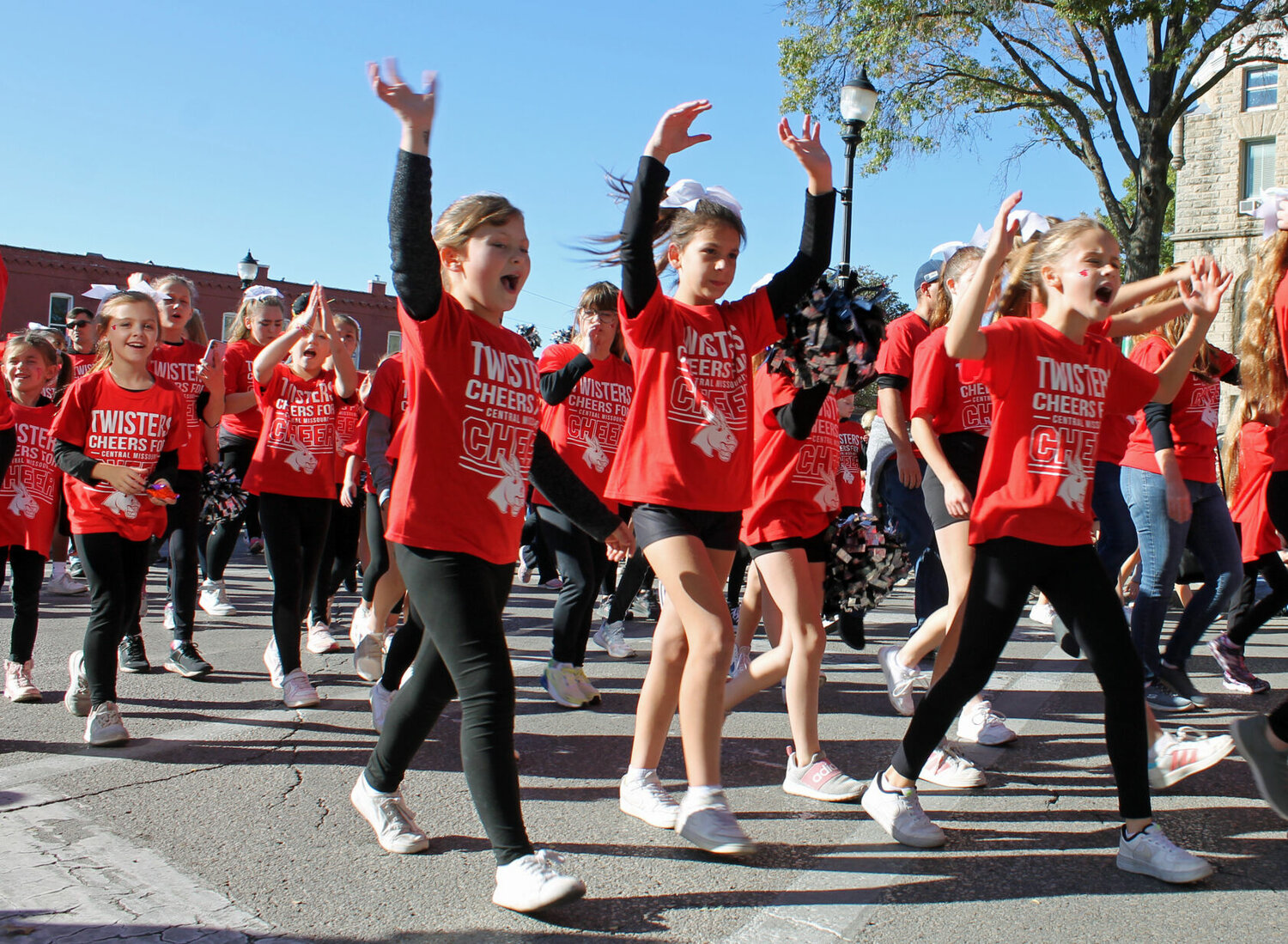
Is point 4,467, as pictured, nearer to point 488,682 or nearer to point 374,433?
point 374,433

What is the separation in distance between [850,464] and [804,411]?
2657 mm

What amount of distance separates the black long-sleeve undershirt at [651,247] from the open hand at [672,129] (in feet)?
0.12

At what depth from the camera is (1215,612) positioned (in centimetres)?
579

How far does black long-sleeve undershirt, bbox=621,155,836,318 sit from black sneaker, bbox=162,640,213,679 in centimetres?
374

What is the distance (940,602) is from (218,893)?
165 inches

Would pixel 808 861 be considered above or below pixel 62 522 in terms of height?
below

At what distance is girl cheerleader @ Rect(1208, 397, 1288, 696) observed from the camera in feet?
20.0

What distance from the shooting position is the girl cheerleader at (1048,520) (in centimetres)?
324

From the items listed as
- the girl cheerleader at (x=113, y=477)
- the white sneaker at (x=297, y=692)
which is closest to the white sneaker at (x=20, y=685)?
the girl cheerleader at (x=113, y=477)

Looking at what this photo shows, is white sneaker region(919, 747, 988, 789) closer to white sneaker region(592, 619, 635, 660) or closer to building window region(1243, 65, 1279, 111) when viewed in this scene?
white sneaker region(592, 619, 635, 660)

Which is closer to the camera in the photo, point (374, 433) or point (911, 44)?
point (374, 433)

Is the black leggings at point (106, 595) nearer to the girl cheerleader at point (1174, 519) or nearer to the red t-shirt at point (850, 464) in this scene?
the red t-shirt at point (850, 464)

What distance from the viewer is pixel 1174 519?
17.3 feet

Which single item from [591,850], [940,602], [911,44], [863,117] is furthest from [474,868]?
[911,44]
